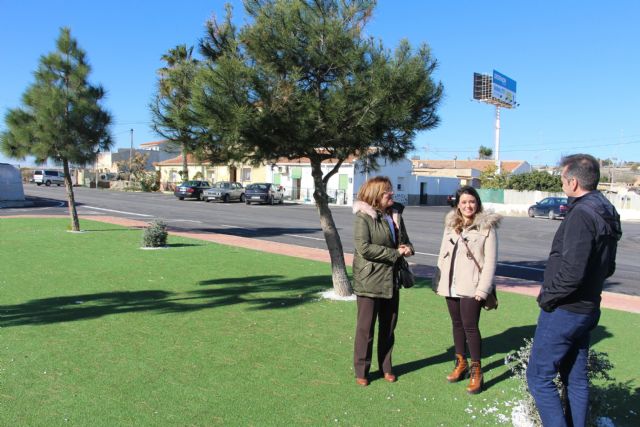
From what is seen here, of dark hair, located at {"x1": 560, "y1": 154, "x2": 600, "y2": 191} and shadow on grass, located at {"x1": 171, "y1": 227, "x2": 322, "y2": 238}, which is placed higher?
dark hair, located at {"x1": 560, "y1": 154, "x2": 600, "y2": 191}

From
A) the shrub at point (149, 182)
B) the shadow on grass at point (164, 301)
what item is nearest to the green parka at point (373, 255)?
the shadow on grass at point (164, 301)

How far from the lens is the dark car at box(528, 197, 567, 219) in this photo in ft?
111

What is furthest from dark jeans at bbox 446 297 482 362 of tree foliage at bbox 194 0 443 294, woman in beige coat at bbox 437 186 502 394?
tree foliage at bbox 194 0 443 294

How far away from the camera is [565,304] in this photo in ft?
10.3

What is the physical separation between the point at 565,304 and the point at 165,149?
20.4 ft

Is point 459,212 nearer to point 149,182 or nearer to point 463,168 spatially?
point 149,182

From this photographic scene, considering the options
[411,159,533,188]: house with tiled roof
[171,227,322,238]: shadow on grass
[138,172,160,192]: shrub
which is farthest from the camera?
[411,159,533,188]: house with tiled roof

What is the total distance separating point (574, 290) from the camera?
9.95 feet

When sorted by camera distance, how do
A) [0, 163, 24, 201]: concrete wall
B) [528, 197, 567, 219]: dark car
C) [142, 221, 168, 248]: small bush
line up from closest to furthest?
1. [142, 221, 168, 248]: small bush
2. [0, 163, 24, 201]: concrete wall
3. [528, 197, 567, 219]: dark car

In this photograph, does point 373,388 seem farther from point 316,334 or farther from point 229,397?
point 316,334

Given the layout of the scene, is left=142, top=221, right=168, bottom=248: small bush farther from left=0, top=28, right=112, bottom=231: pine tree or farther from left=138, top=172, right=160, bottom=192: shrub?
left=138, top=172, right=160, bottom=192: shrub

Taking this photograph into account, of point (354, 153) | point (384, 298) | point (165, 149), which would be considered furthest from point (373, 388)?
point (165, 149)

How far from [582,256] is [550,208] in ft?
113

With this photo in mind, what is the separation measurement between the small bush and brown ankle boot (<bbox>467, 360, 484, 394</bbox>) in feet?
30.1
